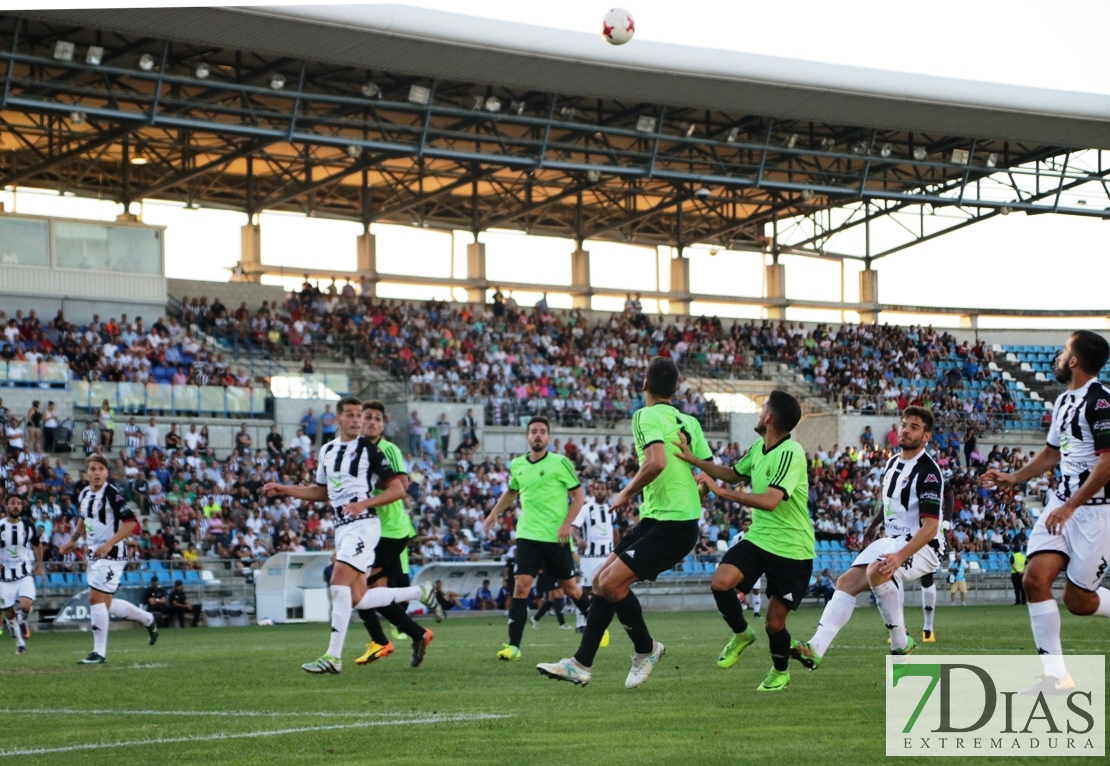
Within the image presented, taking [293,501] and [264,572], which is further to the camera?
[293,501]

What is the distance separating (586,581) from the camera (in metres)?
25.6

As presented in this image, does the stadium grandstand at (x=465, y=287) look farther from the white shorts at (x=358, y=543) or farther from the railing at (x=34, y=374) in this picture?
the white shorts at (x=358, y=543)

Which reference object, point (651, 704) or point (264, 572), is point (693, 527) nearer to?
point (651, 704)

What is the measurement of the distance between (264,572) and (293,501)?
13.1 ft

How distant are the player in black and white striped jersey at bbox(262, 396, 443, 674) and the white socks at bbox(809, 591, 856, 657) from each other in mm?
3876

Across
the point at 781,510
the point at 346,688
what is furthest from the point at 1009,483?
the point at 346,688

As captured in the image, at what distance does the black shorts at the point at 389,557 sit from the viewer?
1485cm

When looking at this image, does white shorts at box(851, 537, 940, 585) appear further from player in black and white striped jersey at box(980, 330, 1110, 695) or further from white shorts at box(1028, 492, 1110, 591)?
white shorts at box(1028, 492, 1110, 591)

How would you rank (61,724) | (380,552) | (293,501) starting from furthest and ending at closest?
(293,501) < (380,552) < (61,724)

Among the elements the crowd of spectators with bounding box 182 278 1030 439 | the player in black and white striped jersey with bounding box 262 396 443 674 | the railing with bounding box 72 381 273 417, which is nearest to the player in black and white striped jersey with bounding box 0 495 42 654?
the player in black and white striped jersey with bounding box 262 396 443 674

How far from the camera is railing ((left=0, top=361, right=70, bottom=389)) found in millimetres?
31500

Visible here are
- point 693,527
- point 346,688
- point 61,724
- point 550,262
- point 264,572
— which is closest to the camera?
point 61,724

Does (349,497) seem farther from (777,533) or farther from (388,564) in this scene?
(777,533)

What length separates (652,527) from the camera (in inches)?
416
